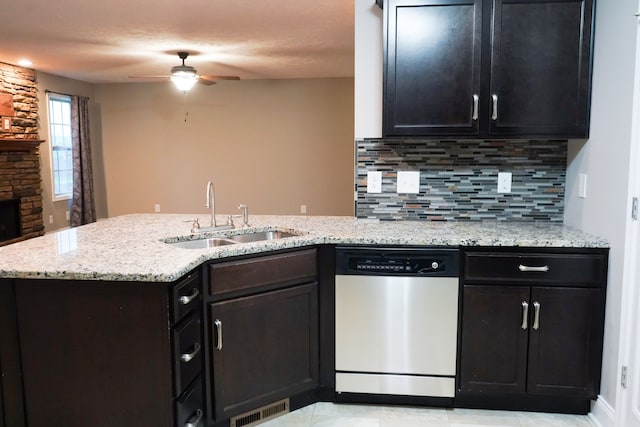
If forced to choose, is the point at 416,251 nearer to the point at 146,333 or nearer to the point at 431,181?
the point at 431,181

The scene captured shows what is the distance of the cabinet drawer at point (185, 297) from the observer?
1797 millimetres

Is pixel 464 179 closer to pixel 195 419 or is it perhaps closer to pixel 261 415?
pixel 261 415

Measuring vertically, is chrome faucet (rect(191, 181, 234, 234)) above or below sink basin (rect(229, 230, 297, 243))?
above

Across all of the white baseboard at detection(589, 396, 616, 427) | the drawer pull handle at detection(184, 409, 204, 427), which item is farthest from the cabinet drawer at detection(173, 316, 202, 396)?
the white baseboard at detection(589, 396, 616, 427)

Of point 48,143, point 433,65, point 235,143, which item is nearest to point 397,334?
point 433,65

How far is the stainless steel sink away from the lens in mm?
2455

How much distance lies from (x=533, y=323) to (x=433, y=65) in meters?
1.36

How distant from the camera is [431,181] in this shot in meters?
2.89

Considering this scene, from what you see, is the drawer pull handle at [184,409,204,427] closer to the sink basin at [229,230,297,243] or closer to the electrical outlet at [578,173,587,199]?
the sink basin at [229,230,297,243]

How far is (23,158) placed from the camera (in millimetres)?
6500

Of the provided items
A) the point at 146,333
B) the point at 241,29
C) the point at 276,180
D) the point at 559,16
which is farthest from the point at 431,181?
the point at 276,180

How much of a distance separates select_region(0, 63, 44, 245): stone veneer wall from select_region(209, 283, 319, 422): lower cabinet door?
5.31 m

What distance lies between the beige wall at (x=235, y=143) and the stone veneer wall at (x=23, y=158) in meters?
1.48

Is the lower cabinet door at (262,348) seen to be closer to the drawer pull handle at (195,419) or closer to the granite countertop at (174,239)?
the drawer pull handle at (195,419)
